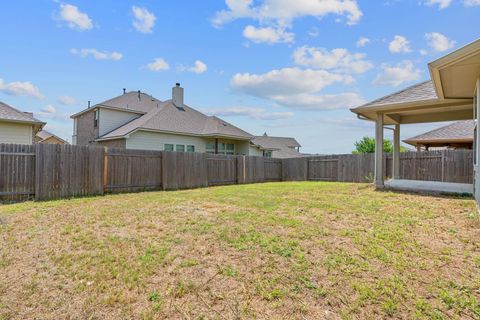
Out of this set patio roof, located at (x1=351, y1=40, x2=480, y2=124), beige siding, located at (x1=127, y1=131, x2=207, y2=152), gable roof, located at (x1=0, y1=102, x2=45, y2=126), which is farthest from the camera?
beige siding, located at (x1=127, y1=131, x2=207, y2=152)

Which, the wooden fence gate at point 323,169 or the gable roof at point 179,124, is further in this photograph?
the gable roof at point 179,124

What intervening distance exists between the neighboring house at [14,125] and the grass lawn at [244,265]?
349 inches

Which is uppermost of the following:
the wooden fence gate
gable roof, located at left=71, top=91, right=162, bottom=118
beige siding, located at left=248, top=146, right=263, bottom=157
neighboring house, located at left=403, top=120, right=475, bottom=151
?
gable roof, located at left=71, top=91, right=162, bottom=118

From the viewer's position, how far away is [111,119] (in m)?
19.5

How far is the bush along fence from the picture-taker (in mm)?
8812

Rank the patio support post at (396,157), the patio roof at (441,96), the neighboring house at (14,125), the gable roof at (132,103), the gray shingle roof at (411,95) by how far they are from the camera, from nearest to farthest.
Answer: the patio roof at (441,96) < the gray shingle roof at (411,95) < the neighboring house at (14,125) < the patio support post at (396,157) < the gable roof at (132,103)

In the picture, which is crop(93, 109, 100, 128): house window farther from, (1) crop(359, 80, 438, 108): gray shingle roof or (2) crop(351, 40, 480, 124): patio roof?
(1) crop(359, 80, 438, 108): gray shingle roof

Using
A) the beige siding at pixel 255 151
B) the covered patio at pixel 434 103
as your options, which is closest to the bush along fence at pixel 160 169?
the covered patio at pixel 434 103

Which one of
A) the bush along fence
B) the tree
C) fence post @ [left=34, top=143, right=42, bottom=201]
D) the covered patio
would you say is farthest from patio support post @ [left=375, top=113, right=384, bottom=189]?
the tree

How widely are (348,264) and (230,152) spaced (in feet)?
59.3

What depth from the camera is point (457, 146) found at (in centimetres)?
1914

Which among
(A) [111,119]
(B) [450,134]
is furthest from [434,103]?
(A) [111,119]

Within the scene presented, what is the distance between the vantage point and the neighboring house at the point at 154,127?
17.3m

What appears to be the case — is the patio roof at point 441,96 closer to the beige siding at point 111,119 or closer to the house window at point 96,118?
the beige siding at point 111,119
